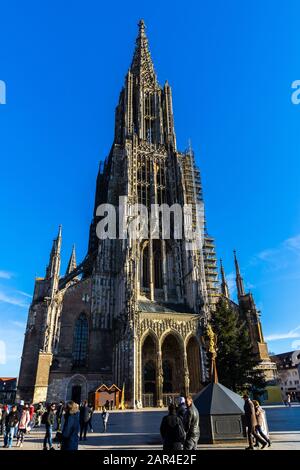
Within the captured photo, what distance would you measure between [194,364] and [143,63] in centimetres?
4972

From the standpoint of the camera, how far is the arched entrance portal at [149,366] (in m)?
29.6

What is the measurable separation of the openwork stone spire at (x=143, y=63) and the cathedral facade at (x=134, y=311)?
13976 millimetres

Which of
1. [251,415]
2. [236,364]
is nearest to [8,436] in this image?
[251,415]

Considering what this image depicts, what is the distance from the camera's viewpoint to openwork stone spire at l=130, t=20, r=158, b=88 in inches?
2064

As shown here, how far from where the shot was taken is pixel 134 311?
2897 centimetres

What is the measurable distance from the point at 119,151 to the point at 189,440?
43.8 metres

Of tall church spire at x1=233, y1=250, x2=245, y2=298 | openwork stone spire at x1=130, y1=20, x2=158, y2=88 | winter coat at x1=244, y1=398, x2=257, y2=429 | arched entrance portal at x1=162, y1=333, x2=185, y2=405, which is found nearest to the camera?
winter coat at x1=244, y1=398, x2=257, y2=429

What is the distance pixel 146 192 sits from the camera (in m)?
41.3

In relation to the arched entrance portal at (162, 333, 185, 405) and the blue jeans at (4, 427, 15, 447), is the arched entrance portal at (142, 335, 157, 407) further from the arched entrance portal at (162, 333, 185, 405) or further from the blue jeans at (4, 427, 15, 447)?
the blue jeans at (4, 427, 15, 447)

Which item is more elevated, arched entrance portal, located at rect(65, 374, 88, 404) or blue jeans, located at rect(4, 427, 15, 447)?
arched entrance portal, located at rect(65, 374, 88, 404)

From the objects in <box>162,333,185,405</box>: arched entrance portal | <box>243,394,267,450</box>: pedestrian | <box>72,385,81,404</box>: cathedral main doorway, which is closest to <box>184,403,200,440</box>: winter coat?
<box>243,394,267,450</box>: pedestrian

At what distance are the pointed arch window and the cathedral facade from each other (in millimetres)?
99

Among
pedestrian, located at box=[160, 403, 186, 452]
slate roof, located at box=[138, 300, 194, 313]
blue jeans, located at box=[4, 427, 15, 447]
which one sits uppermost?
slate roof, located at box=[138, 300, 194, 313]
